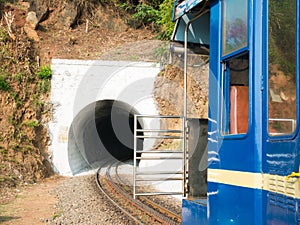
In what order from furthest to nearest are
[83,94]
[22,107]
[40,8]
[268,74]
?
[40,8], [83,94], [22,107], [268,74]

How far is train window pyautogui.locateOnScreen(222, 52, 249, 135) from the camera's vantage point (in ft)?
12.2

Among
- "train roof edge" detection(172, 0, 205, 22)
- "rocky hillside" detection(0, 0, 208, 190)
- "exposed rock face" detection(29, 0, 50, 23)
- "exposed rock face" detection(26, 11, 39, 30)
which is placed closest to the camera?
"train roof edge" detection(172, 0, 205, 22)

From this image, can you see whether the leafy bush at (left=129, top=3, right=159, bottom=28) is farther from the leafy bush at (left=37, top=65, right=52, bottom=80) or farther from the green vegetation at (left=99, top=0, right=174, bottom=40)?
the leafy bush at (left=37, top=65, right=52, bottom=80)

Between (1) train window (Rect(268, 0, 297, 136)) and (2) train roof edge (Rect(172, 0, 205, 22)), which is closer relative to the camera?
(1) train window (Rect(268, 0, 297, 136))

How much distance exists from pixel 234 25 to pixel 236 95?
2.05 feet

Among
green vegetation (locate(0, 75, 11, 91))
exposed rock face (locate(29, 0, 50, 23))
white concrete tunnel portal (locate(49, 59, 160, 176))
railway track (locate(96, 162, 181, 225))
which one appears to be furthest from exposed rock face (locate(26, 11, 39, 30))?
railway track (locate(96, 162, 181, 225))

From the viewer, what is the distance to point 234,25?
387 cm

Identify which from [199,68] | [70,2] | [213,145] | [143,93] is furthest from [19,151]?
[213,145]

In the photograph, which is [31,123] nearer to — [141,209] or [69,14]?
[69,14]

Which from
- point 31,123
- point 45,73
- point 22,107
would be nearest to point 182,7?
point 31,123

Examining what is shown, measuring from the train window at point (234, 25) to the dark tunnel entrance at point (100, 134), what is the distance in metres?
15.7

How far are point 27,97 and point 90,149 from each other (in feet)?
18.6

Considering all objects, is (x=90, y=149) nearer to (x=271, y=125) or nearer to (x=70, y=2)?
(x=70, y=2)

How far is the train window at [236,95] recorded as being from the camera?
12.2 ft
